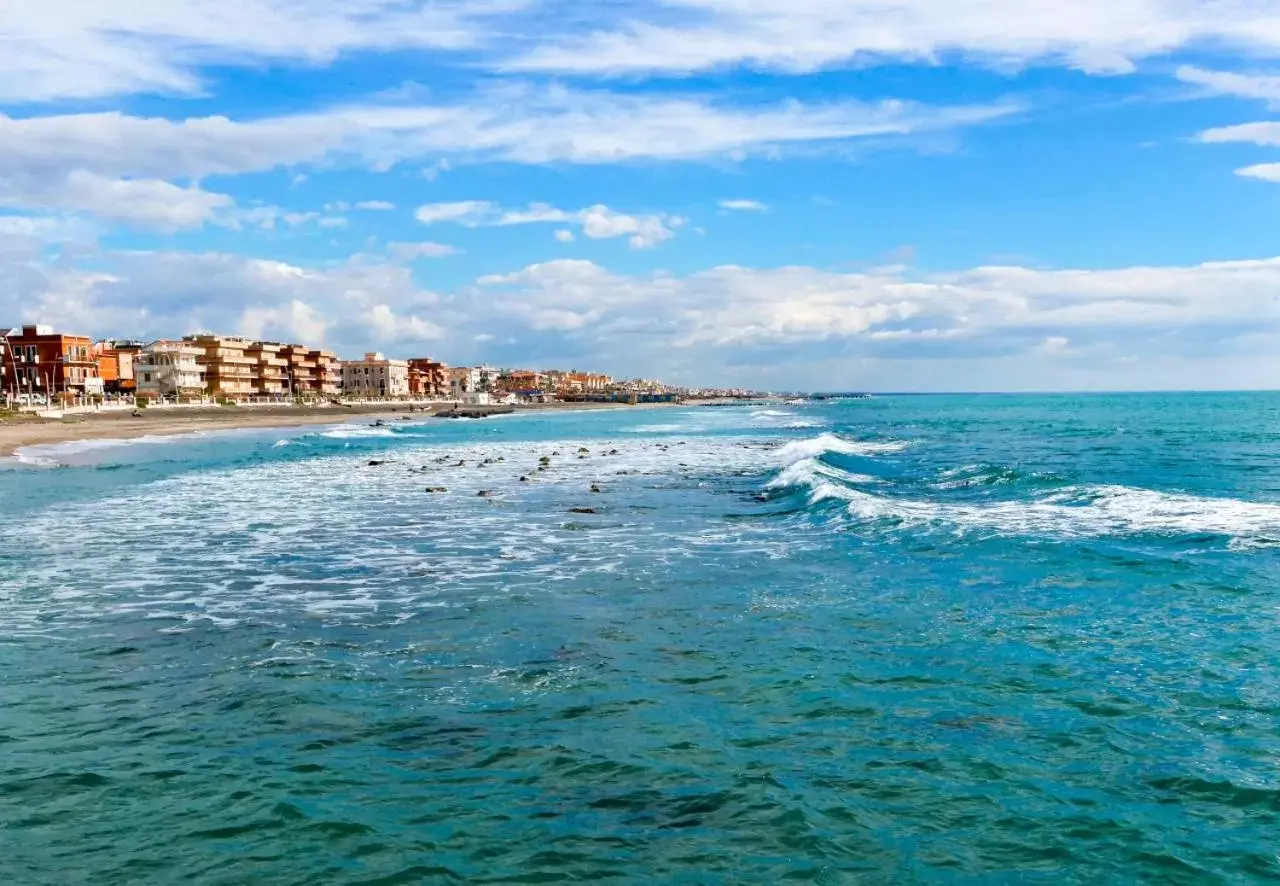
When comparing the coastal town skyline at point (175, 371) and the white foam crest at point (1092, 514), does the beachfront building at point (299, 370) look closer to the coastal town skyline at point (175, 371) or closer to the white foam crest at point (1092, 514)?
the coastal town skyline at point (175, 371)

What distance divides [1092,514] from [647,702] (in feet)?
57.8

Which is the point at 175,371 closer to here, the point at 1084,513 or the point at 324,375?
the point at 324,375

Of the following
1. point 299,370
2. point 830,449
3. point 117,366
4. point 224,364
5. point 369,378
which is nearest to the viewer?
point 830,449

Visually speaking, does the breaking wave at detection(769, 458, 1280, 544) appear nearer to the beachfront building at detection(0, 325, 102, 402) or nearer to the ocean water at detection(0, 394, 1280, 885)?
the ocean water at detection(0, 394, 1280, 885)

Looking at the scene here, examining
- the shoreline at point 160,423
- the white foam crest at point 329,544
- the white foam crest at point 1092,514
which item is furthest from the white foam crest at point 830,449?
the shoreline at point 160,423

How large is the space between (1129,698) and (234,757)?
28.0 feet

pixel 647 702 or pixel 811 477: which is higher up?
pixel 811 477

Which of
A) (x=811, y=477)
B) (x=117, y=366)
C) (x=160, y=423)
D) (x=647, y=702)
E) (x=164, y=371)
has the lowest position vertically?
(x=647, y=702)

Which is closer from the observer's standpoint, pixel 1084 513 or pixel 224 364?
pixel 1084 513

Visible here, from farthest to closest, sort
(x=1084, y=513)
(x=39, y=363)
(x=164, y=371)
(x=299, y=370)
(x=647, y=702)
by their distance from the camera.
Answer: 1. (x=299, y=370)
2. (x=164, y=371)
3. (x=39, y=363)
4. (x=1084, y=513)
5. (x=647, y=702)

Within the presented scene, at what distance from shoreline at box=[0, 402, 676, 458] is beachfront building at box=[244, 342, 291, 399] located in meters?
20.2

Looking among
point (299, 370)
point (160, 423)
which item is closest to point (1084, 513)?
point (160, 423)

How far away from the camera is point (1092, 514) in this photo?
23375 millimetres

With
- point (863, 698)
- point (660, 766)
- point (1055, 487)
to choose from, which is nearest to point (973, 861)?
point (660, 766)
